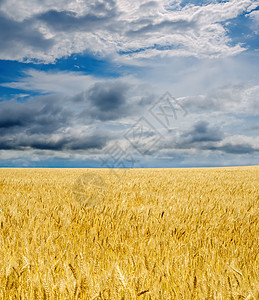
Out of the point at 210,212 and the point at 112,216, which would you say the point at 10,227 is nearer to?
the point at 112,216

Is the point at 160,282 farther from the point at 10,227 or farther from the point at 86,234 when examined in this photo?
the point at 10,227

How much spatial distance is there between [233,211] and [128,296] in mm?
2998

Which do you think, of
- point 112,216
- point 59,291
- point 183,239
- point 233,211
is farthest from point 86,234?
point 233,211

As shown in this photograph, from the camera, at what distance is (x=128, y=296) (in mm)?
1432

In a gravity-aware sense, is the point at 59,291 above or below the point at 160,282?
above

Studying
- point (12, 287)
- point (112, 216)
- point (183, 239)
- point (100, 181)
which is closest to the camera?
point (12, 287)

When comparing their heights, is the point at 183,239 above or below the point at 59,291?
below

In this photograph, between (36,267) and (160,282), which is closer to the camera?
(160,282)

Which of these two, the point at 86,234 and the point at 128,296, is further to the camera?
the point at 86,234

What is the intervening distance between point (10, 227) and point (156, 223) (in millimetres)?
1691

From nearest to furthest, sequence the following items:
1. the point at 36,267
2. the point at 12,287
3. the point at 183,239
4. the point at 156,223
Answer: the point at 12,287, the point at 36,267, the point at 183,239, the point at 156,223

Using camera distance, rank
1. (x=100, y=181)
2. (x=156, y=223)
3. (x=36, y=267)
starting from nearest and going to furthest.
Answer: (x=36, y=267) → (x=156, y=223) → (x=100, y=181)

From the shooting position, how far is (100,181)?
6195mm

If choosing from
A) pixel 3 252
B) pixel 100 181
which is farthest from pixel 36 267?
pixel 100 181
